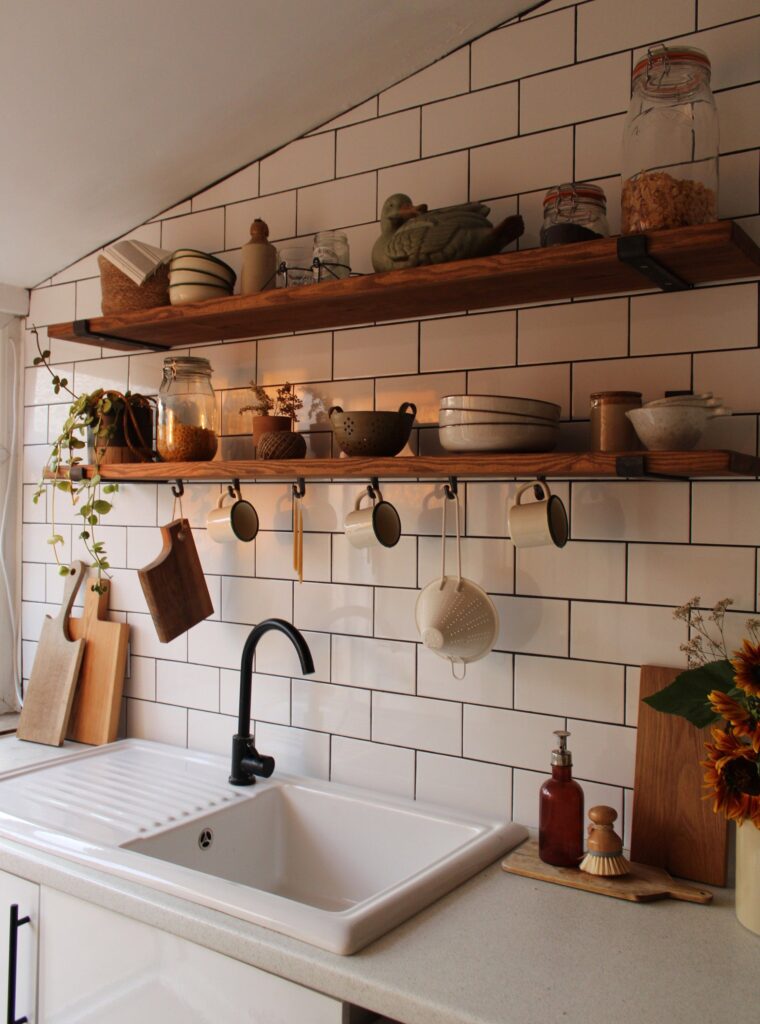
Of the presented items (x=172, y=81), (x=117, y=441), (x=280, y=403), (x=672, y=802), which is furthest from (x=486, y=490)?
(x=172, y=81)

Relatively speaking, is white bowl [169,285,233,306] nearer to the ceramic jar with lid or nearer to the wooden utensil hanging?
the wooden utensil hanging

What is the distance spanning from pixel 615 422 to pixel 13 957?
1.32m

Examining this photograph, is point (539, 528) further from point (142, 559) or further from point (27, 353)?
point (27, 353)

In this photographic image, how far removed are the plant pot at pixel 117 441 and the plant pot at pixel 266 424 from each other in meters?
0.36

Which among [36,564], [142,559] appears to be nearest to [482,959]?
[142,559]

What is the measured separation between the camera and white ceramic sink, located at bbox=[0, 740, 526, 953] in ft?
5.01

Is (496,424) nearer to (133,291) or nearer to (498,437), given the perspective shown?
(498,437)

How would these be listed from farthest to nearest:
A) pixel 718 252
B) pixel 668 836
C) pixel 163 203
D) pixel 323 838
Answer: pixel 163 203 < pixel 323 838 < pixel 668 836 < pixel 718 252

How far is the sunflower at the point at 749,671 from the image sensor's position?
1.22 meters

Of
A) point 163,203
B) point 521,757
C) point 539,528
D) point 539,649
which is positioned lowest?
point 521,757

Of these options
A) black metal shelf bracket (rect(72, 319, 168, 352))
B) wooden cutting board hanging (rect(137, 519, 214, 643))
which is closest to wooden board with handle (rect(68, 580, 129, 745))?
wooden cutting board hanging (rect(137, 519, 214, 643))

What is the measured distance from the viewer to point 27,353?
8.40ft

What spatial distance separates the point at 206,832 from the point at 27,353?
57.6 inches

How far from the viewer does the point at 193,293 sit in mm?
1916
